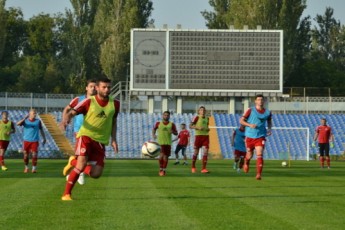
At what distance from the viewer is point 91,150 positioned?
13195 millimetres

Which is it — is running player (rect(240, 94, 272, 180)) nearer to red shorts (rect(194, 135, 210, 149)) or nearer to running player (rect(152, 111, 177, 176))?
running player (rect(152, 111, 177, 176))

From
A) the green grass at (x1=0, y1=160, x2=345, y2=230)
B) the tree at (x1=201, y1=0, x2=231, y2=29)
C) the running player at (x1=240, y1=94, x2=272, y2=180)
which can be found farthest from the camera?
the tree at (x1=201, y1=0, x2=231, y2=29)

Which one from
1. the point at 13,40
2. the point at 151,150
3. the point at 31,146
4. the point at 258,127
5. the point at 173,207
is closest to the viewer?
the point at 173,207

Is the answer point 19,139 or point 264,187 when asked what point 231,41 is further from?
point 264,187

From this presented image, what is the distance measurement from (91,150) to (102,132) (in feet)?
1.18

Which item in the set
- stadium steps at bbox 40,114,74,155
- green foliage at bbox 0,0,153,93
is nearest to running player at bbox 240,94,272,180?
stadium steps at bbox 40,114,74,155

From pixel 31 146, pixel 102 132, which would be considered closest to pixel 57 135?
pixel 31 146

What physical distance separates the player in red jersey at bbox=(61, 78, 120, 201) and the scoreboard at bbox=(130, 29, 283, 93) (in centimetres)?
3624

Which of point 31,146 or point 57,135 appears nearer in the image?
point 31,146

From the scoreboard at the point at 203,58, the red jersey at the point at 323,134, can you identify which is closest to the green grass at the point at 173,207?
the red jersey at the point at 323,134

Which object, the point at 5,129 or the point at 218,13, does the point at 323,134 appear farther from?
the point at 218,13

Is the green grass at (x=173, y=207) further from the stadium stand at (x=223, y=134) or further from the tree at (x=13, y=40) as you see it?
the tree at (x=13, y=40)

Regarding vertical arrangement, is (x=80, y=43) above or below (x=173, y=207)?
above

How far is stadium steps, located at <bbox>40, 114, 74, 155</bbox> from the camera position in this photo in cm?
5259
